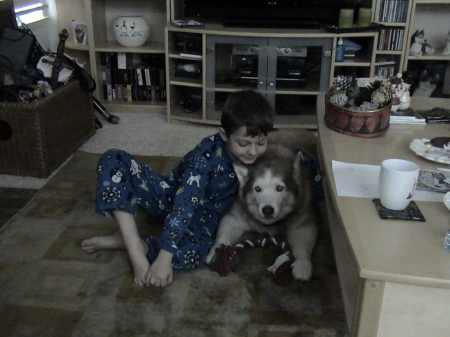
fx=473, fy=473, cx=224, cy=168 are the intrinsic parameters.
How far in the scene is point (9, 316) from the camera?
50.8 inches

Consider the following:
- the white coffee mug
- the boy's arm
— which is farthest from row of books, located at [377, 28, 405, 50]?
the white coffee mug

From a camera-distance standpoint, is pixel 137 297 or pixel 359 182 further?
pixel 137 297

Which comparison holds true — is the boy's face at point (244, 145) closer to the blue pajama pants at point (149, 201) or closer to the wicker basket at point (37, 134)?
the blue pajama pants at point (149, 201)

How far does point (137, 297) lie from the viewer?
4.48 ft

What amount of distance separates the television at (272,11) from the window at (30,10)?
0.99 meters

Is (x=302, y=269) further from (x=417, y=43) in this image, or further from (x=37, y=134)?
(x=417, y=43)

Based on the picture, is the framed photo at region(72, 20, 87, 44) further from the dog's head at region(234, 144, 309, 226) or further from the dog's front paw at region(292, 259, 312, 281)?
the dog's front paw at region(292, 259, 312, 281)

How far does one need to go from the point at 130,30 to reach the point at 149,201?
1.74 meters

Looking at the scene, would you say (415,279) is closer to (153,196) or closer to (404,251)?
(404,251)

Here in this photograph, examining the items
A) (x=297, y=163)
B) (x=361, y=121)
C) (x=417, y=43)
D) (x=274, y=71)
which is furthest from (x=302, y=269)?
(x=417, y=43)

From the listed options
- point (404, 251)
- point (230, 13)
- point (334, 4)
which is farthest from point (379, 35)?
point (404, 251)

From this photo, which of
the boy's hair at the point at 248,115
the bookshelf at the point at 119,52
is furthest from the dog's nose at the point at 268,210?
the bookshelf at the point at 119,52

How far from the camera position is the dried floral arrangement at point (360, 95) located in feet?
4.81

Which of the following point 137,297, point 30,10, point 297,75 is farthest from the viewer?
point 30,10
